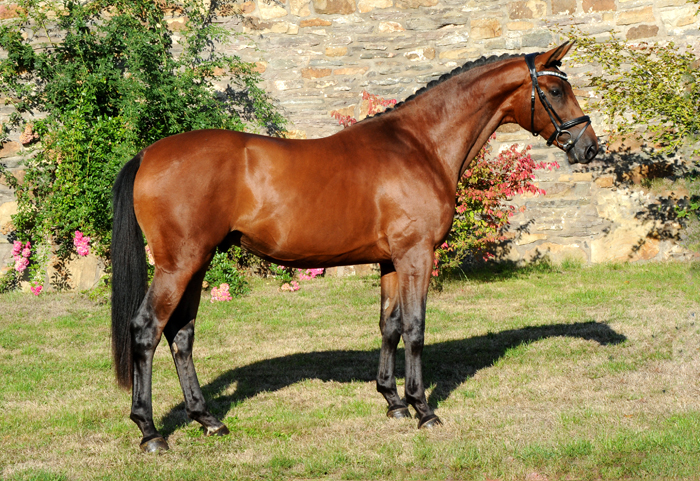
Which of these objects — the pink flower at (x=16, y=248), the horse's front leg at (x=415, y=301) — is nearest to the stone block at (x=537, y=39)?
the horse's front leg at (x=415, y=301)

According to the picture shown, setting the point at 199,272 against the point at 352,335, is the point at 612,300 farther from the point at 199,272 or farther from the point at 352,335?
the point at 199,272

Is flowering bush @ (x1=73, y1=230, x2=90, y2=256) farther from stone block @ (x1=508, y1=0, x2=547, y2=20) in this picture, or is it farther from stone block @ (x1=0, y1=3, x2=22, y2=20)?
stone block @ (x1=508, y1=0, x2=547, y2=20)

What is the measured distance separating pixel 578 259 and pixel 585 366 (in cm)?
441

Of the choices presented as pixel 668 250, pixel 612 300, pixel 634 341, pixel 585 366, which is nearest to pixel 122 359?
pixel 585 366

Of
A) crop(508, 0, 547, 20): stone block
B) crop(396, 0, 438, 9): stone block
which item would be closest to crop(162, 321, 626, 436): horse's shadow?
crop(508, 0, 547, 20): stone block

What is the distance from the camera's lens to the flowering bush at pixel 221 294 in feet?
27.0

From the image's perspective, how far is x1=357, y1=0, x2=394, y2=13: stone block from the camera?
9.34 metres

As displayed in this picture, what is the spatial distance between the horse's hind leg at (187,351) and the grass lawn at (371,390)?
15 cm

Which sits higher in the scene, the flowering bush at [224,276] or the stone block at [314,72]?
the stone block at [314,72]

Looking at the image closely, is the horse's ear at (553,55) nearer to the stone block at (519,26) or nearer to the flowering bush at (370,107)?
the flowering bush at (370,107)

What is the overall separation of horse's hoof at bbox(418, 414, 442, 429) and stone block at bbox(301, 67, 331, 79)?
251 inches

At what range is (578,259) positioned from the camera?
9422mm

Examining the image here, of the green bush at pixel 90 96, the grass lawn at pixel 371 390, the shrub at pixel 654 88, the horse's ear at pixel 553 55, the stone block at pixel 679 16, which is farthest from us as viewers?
the stone block at pixel 679 16

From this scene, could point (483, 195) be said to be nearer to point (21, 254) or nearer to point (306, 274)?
point (306, 274)
